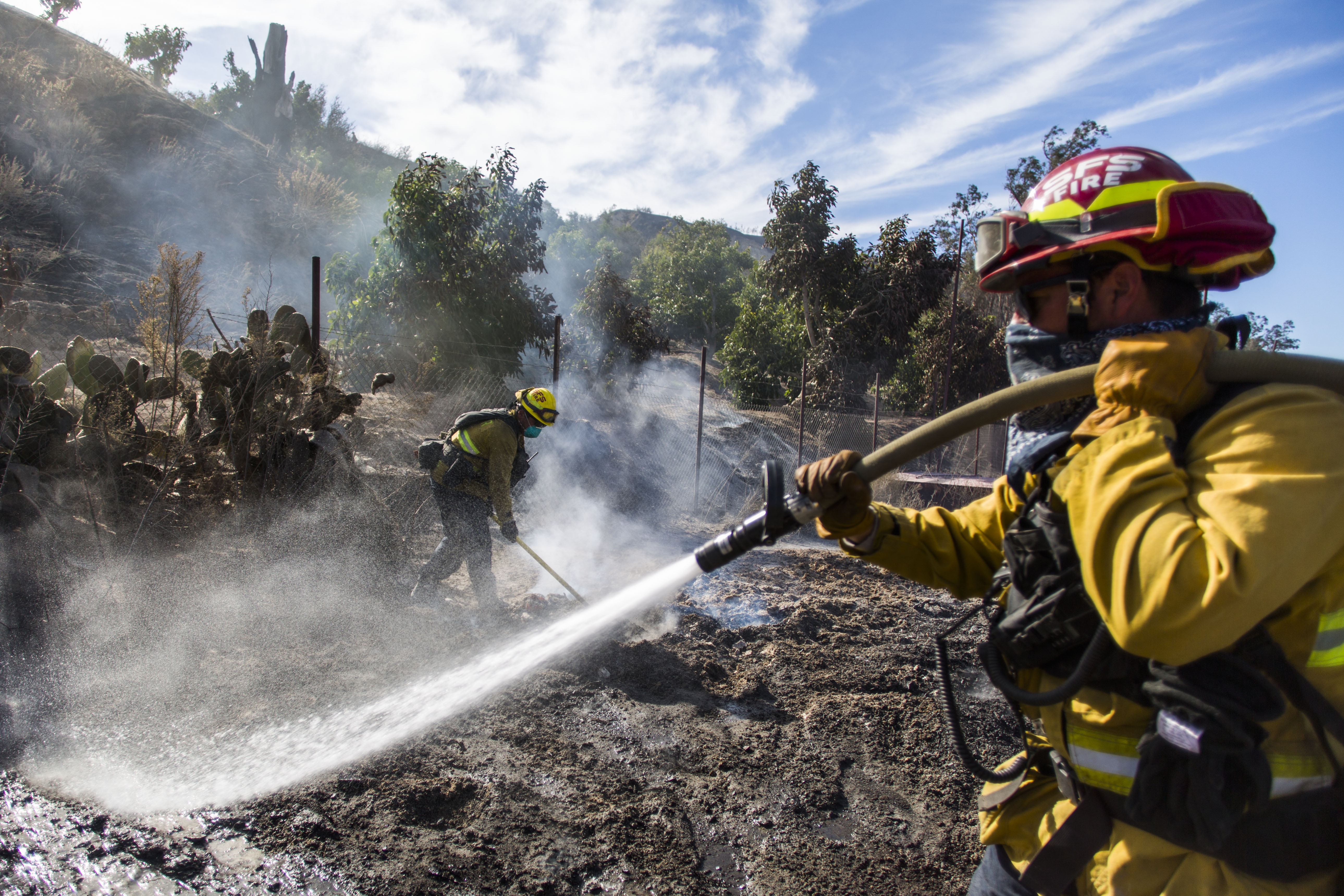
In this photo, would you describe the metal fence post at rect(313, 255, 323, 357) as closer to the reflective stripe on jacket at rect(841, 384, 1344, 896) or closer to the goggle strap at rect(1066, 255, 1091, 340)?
the goggle strap at rect(1066, 255, 1091, 340)

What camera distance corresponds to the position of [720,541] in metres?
1.78

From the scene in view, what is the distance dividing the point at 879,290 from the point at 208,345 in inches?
574

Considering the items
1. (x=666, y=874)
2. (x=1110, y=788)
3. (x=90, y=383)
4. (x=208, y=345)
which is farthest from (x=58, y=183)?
(x=1110, y=788)

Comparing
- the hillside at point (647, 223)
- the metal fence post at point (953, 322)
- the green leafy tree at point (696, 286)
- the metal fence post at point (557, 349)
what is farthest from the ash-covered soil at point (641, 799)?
the hillside at point (647, 223)

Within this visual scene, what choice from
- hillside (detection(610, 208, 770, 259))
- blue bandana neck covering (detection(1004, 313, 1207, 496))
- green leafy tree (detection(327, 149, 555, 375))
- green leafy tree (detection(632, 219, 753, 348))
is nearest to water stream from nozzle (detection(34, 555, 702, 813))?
blue bandana neck covering (detection(1004, 313, 1207, 496))

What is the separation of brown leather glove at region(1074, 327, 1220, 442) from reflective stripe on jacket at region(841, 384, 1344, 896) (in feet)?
0.14

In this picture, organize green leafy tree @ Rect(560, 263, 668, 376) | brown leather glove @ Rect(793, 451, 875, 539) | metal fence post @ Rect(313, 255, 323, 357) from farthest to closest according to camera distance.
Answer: green leafy tree @ Rect(560, 263, 668, 376) → metal fence post @ Rect(313, 255, 323, 357) → brown leather glove @ Rect(793, 451, 875, 539)

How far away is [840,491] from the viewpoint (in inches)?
63.5

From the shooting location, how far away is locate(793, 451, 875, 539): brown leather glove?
5.24ft

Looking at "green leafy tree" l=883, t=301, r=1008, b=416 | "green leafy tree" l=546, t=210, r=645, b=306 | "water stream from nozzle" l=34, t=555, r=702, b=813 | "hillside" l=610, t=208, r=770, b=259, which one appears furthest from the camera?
"hillside" l=610, t=208, r=770, b=259

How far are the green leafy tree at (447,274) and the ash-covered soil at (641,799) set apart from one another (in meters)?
8.02

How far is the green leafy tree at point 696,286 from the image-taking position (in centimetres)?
3209

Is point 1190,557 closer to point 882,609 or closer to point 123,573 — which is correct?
point 882,609

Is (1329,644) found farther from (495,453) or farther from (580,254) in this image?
(580,254)
